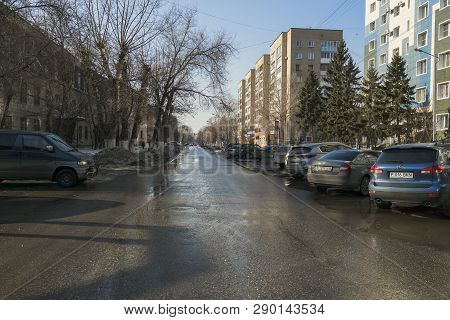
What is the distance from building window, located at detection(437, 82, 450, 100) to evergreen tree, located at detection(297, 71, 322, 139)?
20121mm

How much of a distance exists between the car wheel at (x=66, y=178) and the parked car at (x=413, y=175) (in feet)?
31.2

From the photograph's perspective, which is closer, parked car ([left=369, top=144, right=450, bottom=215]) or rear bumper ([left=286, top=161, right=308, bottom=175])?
parked car ([left=369, top=144, right=450, bottom=215])

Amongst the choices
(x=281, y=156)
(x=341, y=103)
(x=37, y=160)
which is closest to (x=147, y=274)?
(x=37, y=160)

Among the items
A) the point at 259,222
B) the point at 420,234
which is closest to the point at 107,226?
the point at 259,222

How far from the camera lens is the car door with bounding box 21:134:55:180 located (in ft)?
48.1

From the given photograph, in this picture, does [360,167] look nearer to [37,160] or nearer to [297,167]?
[297,167]

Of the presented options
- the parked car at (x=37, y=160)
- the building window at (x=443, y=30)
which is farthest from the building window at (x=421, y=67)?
the parked car at (x=37, y=160)

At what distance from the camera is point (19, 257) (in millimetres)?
6062

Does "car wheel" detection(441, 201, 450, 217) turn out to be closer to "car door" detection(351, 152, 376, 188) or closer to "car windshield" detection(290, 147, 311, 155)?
"car door" detection(351, 152, 376, 188)

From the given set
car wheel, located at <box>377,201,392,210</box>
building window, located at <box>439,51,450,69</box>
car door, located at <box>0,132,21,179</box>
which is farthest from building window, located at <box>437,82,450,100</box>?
car door, located at <box>0,132,21,179</box>

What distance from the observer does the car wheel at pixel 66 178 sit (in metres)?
14.9

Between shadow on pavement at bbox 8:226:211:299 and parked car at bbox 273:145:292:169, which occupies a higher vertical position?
parked car at bbox 273:145:292:169

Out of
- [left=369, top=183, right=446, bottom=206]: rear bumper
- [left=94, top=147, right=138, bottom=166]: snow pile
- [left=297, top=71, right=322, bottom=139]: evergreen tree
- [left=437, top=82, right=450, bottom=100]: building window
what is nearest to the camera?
[left=369, top=183, right=446, bottom=206]: rear bumper

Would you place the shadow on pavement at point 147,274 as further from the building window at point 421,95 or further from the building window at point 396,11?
the building window at point 396,11
